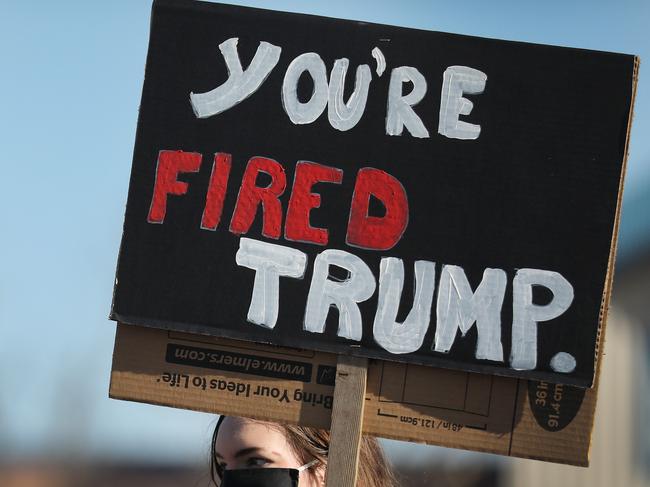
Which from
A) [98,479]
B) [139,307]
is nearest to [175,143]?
[139,307]

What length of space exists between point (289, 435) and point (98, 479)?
35794 mm

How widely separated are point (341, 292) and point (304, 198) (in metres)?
0.26

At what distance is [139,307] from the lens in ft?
10.5

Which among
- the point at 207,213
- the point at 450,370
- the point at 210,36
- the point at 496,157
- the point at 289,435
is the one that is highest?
the point at 210,36

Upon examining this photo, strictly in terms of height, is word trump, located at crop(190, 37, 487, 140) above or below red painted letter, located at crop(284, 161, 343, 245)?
above

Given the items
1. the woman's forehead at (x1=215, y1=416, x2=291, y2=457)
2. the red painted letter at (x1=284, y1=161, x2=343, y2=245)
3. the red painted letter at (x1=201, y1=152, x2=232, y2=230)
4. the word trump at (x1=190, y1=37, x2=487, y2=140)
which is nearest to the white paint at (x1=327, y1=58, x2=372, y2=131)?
the word trump at (x1=190, y1=37, x2=487, y2=140)

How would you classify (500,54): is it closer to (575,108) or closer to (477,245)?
(575,108)

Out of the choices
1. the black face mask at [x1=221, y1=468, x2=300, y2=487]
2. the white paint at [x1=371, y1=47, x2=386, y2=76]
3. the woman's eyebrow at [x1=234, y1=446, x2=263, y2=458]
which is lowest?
the black face mask at [x1=221, y1=468, x2=300, y2=487]

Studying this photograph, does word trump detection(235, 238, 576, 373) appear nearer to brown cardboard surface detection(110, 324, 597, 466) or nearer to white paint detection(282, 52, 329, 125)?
brown cardboard surface detection(110, 324, 597, 466)

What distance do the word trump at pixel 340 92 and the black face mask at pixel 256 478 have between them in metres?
0.98

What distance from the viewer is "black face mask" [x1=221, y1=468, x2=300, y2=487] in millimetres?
3465

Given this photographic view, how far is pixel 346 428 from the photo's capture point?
3113 millimetres

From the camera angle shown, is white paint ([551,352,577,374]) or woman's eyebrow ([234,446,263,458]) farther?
woman's eyebrow ([234,446,263,458])

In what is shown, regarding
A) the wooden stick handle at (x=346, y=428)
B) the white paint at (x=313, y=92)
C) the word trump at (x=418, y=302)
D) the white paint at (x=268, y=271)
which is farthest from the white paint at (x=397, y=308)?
the white paint at (x=313, y=92)
